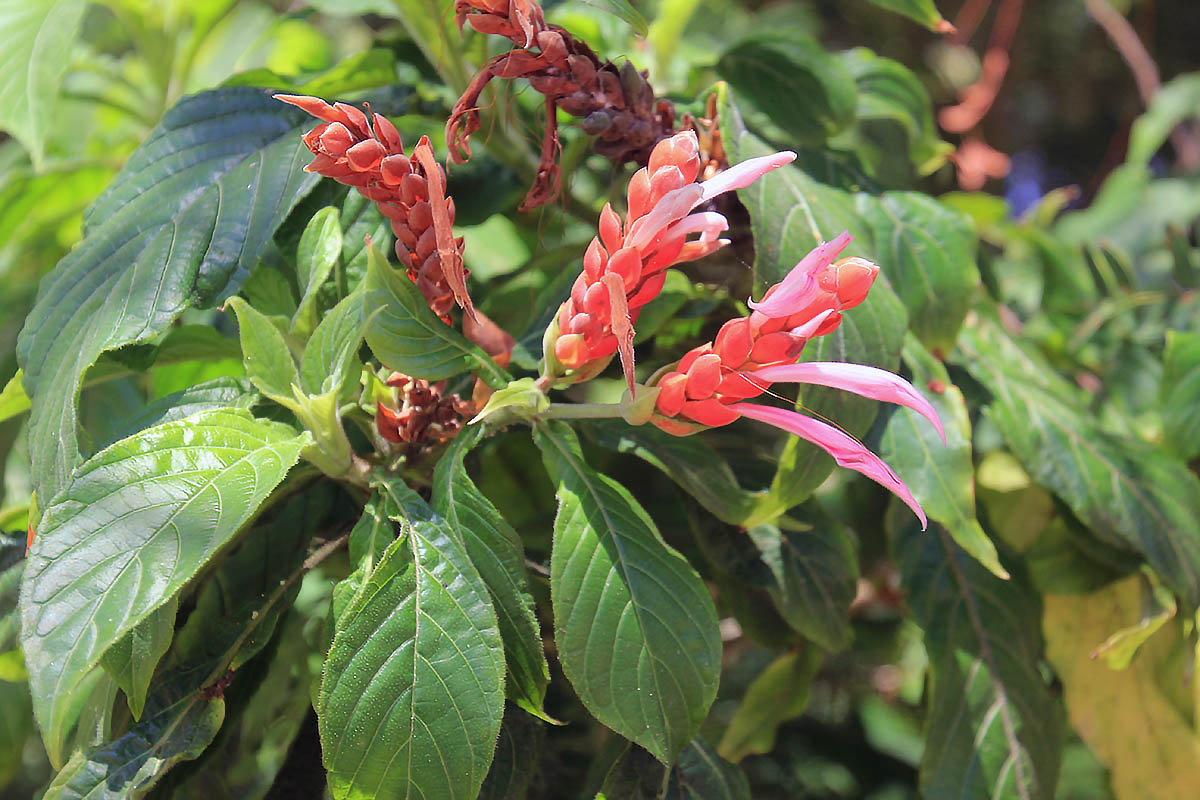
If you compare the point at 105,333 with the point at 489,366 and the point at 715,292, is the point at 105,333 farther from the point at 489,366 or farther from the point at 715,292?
the point at 715,292

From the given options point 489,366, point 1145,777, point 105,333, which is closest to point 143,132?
point 105,333

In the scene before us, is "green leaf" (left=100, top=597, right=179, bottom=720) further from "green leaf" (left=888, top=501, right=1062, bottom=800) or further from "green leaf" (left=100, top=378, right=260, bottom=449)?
"green leaf" (left=888, top=501, right=1062, bottom=800)

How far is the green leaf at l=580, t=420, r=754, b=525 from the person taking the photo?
1.76ft

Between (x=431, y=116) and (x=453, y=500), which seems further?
(x=431, y=116)

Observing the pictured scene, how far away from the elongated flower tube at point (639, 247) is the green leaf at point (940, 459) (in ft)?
0.77

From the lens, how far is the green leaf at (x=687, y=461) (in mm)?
535

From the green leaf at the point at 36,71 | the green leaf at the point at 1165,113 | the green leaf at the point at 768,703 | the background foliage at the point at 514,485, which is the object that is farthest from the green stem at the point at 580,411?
the green leaf at the point at 1165,113

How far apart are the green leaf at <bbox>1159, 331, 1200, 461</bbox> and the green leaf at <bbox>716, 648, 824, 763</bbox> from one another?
364mm

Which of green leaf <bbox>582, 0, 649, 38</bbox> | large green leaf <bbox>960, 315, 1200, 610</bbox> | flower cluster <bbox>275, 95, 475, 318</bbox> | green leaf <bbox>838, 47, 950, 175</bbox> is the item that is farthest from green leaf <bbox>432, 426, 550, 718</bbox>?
green leaf <bbox>838, 47, 950, 175</bbox>

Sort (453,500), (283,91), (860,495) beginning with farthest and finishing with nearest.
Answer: (860,495) < (283,91) < (453,500)

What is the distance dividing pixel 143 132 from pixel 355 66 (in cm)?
49

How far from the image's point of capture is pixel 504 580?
1.54 feet

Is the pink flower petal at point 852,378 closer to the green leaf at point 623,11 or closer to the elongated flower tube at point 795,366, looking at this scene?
the elongated flower tube at point 795,366

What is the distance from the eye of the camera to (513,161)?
2.33 feet
